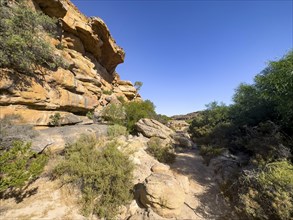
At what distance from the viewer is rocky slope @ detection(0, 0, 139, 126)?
8.23 meters

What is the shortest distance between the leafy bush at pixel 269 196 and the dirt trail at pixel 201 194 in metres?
0.79

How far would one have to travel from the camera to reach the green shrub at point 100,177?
4.62 m

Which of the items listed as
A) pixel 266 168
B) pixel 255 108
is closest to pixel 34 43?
pixel 266 168

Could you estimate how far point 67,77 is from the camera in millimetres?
11398

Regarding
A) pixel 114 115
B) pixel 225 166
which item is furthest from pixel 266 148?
pixel 114 115

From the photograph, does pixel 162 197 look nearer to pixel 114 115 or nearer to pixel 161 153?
pixel 161 153

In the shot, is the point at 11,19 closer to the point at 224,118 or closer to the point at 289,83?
the point at 289,83

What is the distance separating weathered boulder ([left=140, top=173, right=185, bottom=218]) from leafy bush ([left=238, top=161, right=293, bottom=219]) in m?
1.91

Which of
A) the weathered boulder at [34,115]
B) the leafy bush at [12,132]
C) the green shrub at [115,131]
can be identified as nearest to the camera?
the leafy bush at [12,132]

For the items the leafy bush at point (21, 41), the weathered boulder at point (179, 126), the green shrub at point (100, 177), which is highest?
the leafy bush at point (21, 41)

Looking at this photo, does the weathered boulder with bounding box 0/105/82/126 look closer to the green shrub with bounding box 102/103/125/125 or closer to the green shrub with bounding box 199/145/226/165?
the green shrub with bounding box 102/103/125/125

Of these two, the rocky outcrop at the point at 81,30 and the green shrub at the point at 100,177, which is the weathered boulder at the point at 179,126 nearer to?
the rocky outcrop at the point at 81,30

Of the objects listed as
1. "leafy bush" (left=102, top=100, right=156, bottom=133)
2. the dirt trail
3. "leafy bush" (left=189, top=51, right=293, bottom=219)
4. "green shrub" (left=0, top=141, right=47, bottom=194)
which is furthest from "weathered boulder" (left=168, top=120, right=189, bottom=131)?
"green shrub" (left=0, top=141, right=47, bottom=194)

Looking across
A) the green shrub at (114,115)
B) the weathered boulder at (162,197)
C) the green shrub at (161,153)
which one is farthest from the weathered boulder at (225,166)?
the green shrub at (114,115)
